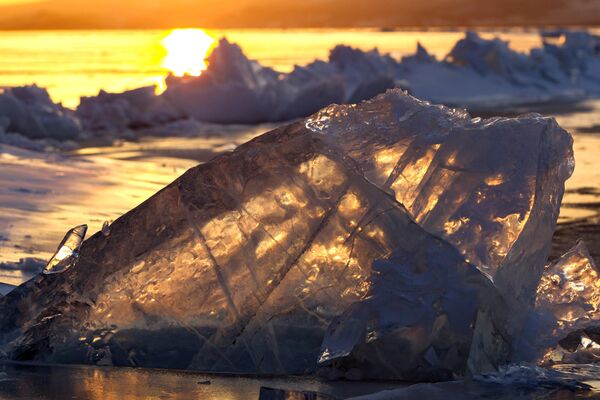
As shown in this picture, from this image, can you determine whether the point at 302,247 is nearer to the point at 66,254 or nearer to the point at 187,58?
the point at 66,254

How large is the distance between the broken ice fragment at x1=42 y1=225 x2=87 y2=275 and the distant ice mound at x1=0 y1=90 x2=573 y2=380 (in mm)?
35

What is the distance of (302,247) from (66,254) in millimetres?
826

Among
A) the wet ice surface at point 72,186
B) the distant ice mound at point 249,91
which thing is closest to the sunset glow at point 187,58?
the distant ice mound at point 249,91

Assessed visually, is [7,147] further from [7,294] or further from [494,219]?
[494,219]

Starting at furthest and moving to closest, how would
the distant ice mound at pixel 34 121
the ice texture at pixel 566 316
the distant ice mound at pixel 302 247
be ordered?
the distant ice mound at pixel 34 121 < the ice texture at pixel 566 316 < the distant ice mound at pixel 302 247

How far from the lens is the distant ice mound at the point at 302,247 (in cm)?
343

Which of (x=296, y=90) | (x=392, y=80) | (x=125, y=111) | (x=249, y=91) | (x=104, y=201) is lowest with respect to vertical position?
(x=104, y=201)

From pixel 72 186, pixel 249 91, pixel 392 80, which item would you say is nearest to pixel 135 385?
pixel 72 186

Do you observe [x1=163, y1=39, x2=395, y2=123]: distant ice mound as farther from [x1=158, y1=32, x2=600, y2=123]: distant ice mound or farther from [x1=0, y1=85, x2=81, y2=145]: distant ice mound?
[x1=0, y1=85, x2=81, y2=145]: distant ice mound

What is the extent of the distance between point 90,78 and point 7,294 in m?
19.6

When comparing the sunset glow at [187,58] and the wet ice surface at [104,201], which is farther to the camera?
the sunset glow at [187,58]

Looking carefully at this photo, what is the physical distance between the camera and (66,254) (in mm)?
3645

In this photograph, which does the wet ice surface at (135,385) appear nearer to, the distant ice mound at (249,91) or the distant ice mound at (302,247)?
the distant ice mound at (302,247)

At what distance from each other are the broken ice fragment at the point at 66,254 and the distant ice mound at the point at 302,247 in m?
0.03
